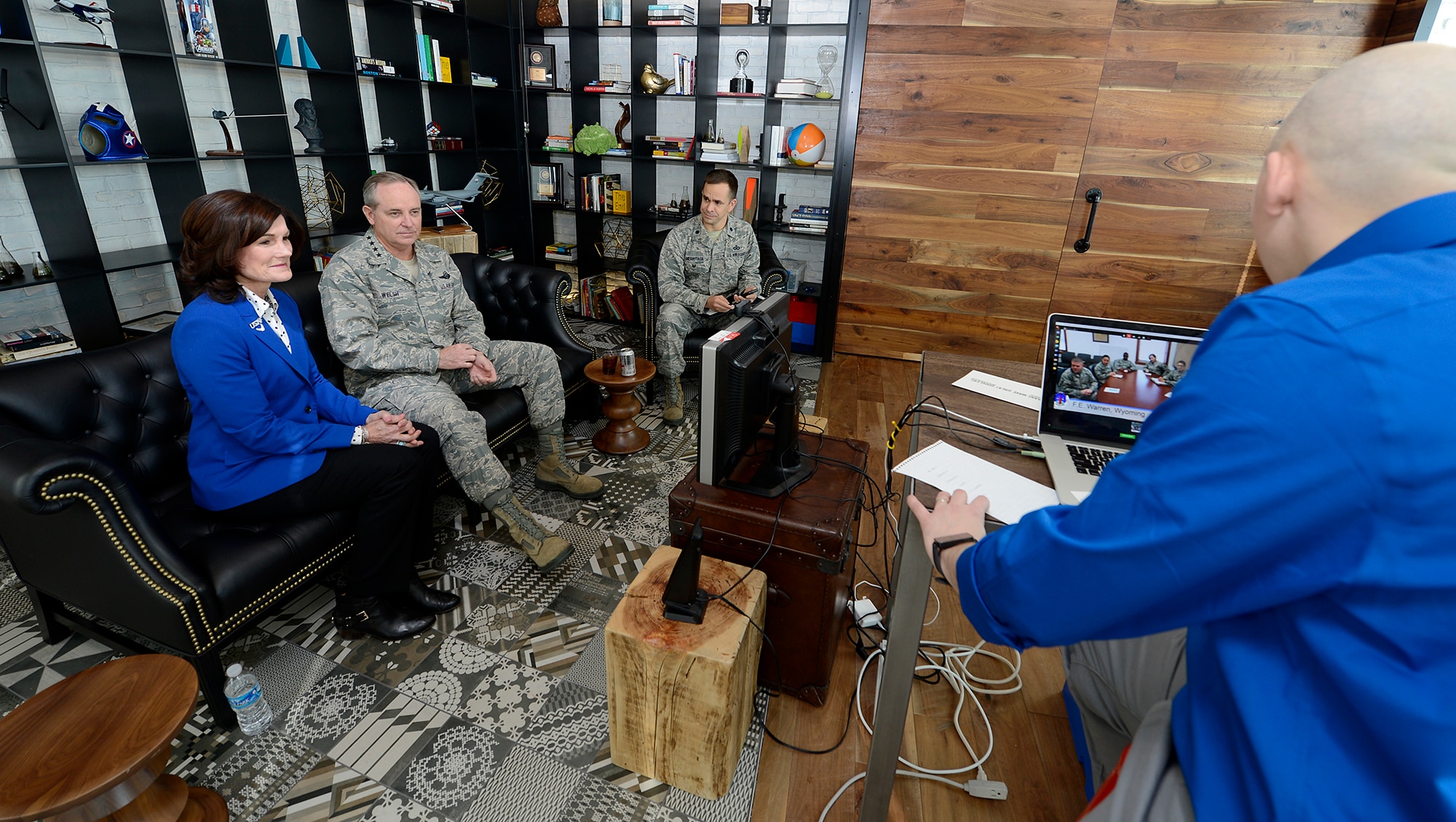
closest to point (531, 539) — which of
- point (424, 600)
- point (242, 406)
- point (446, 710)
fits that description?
point (424, 600)

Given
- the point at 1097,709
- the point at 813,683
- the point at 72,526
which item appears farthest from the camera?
the point at 813,683

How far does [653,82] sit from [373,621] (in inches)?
140

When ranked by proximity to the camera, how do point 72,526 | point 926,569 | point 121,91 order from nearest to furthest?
point 926,569 → point 72,526 → point 121,91

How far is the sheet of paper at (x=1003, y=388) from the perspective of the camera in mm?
1599

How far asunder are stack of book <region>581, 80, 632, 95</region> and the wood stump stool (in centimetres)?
373

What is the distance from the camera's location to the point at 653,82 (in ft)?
13.4

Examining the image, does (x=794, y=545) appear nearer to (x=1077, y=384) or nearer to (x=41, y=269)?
(x=1077, y=384)

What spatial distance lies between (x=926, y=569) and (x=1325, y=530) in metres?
→ 0.56

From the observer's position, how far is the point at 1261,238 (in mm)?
751

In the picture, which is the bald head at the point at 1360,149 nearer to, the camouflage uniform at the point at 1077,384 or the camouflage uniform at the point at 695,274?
the camouflage uniform at the point at 1077,384

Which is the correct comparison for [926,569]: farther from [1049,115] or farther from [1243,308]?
[1049,115]

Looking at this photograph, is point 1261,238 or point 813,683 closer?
point 1261,238

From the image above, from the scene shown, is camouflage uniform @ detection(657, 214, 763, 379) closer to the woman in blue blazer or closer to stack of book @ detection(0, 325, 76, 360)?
the woman in blue blazer

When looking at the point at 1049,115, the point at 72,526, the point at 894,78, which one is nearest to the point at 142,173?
the point at 72,526
